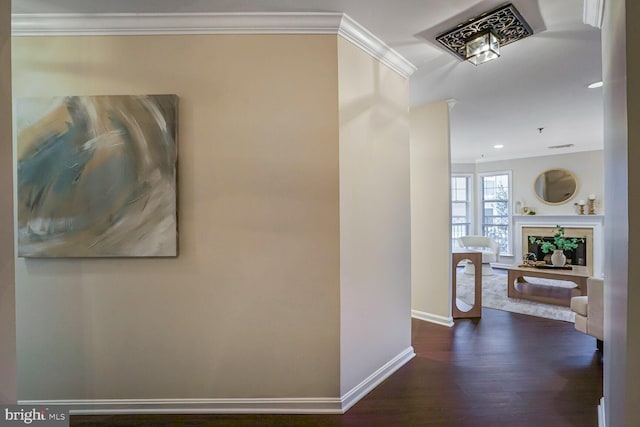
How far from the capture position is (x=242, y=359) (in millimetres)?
1811

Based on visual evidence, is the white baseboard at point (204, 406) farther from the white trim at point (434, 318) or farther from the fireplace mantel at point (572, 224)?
the fireplace mantel at point (572, 224)

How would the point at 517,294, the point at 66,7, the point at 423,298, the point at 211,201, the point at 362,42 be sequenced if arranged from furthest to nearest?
the point at 517,294
the point at 423,298
the point at 362,42
the point at 211,201
the point at 66,7

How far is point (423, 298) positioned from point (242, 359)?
236cm

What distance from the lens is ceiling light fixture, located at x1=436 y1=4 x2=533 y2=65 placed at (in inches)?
70.1

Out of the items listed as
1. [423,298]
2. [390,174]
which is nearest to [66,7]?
[390,174]

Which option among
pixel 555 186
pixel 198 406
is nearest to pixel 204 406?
pixel 198 406

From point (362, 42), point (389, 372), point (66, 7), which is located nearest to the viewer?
point (66, 7)

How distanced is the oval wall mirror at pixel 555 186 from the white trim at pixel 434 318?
4.57m

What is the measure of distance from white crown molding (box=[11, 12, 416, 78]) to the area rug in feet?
13.0

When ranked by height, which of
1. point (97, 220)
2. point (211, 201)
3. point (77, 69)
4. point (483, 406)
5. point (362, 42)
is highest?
point (362, 42)

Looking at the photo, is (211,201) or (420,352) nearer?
(211,201)

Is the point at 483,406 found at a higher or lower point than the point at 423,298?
lower

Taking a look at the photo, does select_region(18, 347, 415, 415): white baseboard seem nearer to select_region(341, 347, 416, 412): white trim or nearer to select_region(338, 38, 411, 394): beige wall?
select_region(341, 347, 416, 412): white trim

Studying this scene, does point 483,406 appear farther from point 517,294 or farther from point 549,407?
point 517,294
